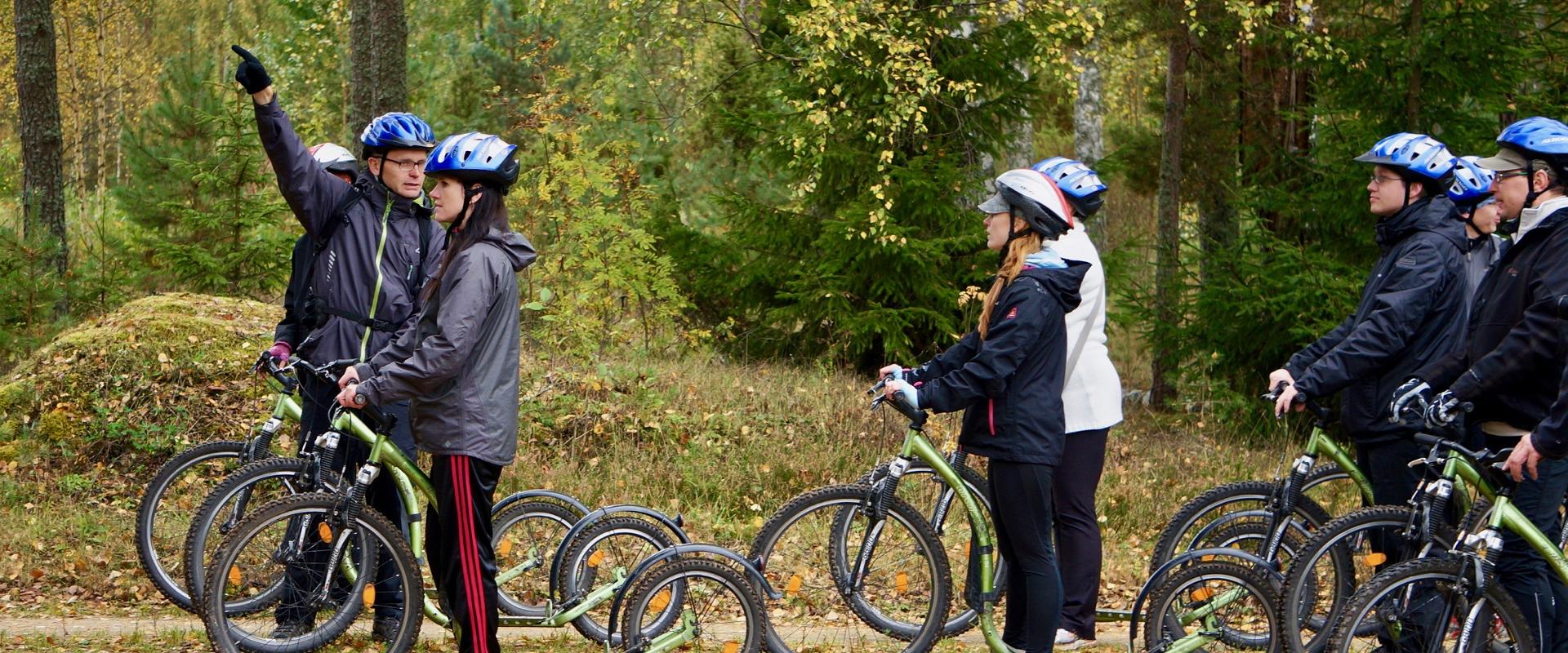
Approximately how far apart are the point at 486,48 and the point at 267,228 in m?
9.37

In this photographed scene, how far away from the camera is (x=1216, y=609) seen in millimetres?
5574

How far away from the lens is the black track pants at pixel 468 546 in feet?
16.2

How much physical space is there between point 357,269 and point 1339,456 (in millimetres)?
4411

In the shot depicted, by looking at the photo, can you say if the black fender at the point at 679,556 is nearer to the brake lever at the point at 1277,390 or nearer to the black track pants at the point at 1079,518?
the black track pants at the point at 1079,518

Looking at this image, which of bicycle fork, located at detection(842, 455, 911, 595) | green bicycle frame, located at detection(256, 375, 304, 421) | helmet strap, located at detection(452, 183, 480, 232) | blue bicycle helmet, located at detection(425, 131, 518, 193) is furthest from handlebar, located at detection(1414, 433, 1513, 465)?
green bicycle frame, located at detection(256, 375, 304, 421)

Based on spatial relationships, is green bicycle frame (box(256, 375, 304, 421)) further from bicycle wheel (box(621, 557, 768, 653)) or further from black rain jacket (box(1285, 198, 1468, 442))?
black rain jacket (box(1285, 198, 1468, 442))

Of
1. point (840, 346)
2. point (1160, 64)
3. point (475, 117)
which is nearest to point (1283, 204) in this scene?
point (840, 346)

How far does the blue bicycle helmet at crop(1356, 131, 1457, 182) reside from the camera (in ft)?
19.2

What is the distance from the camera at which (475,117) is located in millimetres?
20500

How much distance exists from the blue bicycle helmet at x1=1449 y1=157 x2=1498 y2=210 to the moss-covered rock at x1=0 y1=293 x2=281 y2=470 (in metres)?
6.78

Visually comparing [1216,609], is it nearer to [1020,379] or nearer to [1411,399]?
[1411,399]

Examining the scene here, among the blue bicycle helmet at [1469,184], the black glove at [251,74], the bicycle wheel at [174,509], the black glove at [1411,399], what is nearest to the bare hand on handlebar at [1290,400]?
the black glove at [1411,399]

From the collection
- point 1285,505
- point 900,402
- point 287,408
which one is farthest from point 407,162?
point 1285,505

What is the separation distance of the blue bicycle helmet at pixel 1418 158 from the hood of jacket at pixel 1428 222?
115mm
